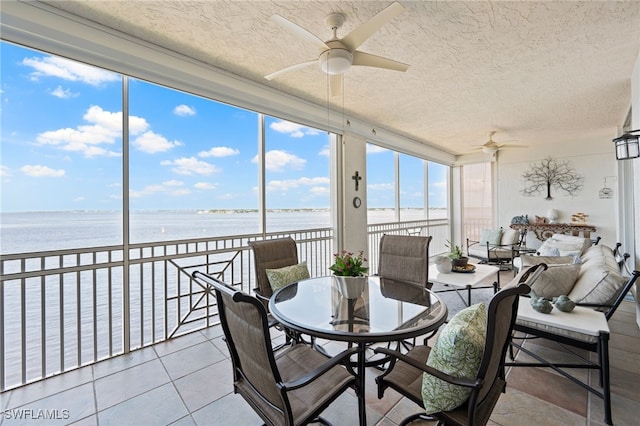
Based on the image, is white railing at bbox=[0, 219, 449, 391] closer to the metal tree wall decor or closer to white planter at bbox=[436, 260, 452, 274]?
white planter at bbox=[436, 260, 452, 274]

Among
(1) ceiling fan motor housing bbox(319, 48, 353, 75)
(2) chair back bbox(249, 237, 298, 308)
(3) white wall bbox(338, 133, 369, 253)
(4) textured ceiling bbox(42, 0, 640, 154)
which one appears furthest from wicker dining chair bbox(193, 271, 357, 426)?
(3) white wall bbox(338, 133, 369, 253)

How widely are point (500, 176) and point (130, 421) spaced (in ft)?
25.6

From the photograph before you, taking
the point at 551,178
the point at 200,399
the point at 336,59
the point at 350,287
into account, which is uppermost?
the point at 336,59

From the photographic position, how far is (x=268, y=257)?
99.8 inches

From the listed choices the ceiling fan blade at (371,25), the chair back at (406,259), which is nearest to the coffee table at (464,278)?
the chair back at (406,259)

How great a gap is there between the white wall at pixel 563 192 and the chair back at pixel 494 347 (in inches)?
249

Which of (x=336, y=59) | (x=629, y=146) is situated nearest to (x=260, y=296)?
(x=336, y=59)

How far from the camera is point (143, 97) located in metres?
2.86

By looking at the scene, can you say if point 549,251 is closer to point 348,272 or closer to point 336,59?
point 348,272

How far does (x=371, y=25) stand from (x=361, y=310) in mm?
1867

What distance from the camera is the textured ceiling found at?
78.0 inches

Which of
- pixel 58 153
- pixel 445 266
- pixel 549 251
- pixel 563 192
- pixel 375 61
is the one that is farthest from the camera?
pixel 563 192

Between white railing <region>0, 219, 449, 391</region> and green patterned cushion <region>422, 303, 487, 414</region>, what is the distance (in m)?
2.50

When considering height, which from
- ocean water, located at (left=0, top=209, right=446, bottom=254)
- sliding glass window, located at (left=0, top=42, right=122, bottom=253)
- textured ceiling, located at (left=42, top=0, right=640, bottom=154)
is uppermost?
textured ceiling, located at (left=42, top=0, right=640, bottom=154)
